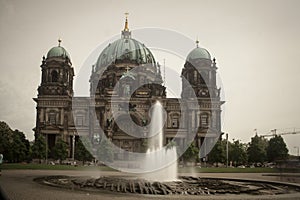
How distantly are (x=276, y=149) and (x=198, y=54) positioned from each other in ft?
74.9

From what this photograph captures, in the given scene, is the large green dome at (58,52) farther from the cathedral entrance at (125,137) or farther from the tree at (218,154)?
the tree at (218,154)

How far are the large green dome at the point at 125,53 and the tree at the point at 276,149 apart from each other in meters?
30.8

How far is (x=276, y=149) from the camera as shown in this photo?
62906mm

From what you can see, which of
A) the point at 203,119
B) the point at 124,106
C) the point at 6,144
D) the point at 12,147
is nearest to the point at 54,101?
the point at 124,106

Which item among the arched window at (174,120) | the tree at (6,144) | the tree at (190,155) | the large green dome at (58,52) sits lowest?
the tree at (190,155)

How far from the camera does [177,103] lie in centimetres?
7112

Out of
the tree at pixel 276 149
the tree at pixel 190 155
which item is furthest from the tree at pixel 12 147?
the tree at pixel 276 149

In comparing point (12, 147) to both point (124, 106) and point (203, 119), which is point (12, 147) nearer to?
point (124, 106)

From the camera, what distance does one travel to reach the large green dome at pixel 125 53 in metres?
81.0

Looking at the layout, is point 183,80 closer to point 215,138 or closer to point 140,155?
point 215,138

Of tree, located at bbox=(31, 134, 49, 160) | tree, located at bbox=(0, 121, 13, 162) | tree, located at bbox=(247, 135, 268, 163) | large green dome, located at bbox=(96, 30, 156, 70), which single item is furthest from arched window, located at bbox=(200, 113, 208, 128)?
tree, located at bbox=(0, 121, 13, 162)

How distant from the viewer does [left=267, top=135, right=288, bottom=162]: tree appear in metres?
62.5

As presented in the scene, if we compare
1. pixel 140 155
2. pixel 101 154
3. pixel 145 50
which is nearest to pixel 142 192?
pixel 101 154

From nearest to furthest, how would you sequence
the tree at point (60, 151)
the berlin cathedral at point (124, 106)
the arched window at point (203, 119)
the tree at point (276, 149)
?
the tree at point (60, 151) < the tree at point (276, 149) < the berlin cathedral at point (124, 106) < the arched window at point (203, 119)
